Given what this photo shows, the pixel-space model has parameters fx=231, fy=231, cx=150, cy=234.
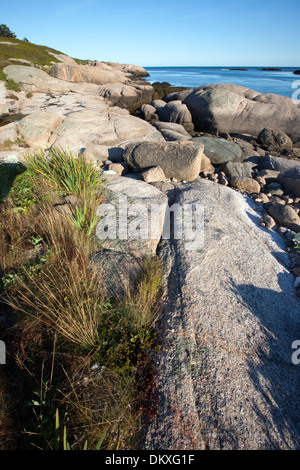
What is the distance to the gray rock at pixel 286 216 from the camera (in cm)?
473

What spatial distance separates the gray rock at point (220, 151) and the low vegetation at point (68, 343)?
5.73 meters

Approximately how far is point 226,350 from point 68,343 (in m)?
1.61

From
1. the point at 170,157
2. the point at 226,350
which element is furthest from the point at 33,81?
the point at 226,350

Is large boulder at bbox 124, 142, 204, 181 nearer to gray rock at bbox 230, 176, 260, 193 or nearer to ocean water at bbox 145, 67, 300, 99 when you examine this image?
gray rock at bbox 230, 176, 260, 193

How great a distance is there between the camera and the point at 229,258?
348 centimetres

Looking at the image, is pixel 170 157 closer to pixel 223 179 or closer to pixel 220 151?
pixel 223 179

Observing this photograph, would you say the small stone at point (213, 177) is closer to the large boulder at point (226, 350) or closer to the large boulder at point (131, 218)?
the large boulder at point (131, 218)

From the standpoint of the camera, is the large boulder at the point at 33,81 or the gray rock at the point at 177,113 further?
the large boulder at the point at 33,81

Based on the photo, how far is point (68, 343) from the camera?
232 cm

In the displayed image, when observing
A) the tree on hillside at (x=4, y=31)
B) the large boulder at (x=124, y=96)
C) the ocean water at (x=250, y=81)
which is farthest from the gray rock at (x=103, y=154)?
the tree on hillside at (x=4, y=31)

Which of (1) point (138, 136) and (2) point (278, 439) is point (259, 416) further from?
(1) point (138, 136)

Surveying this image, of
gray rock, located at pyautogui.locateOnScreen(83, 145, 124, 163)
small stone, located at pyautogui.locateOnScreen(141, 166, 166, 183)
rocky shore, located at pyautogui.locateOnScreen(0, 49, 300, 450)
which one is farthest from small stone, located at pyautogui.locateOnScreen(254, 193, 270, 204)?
gray rock, located at pyautogui.locateOnScreen(83, 145, 124, 163)

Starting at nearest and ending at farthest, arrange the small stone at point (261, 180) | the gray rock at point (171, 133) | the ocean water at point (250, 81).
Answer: the small stone at point (261, 180), the gray rock at point (171, 133), the ocean water at point (250, 81)

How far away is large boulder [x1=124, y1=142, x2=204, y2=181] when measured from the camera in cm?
571
